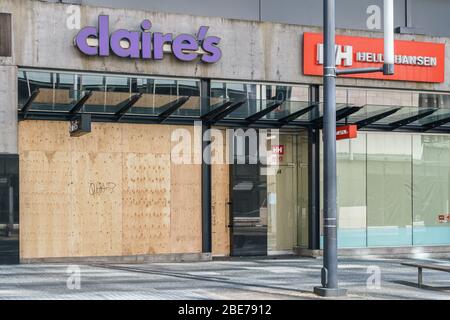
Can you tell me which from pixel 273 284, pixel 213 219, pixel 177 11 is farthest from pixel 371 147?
pixel 273 284

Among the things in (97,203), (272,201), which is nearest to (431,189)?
(272,201)

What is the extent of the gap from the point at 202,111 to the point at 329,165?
6511 mm

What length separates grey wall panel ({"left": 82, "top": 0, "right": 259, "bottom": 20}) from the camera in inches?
778

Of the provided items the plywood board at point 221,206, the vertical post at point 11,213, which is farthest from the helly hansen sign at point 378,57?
the vertical post at point 11,213

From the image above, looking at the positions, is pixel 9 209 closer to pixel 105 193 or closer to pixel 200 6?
pixel 105 193

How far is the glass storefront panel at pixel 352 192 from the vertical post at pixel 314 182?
2.41ft

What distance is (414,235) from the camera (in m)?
23.0

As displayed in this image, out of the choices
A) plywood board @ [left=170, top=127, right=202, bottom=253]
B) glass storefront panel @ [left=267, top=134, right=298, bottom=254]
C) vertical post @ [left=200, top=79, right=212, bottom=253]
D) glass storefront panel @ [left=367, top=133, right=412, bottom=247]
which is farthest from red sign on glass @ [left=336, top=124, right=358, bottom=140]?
glass storefront panel @ [left=367, top=133, right=412, bottom=247]

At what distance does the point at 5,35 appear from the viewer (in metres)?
18.3

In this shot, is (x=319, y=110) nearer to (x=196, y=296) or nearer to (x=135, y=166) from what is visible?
(x=135, y=166)

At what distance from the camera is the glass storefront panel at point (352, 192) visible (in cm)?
2202

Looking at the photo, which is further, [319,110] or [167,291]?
[319,110]

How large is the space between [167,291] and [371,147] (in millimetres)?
10450

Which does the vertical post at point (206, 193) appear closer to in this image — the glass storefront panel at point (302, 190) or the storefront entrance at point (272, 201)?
the storefront entrance at point (272, 201)
